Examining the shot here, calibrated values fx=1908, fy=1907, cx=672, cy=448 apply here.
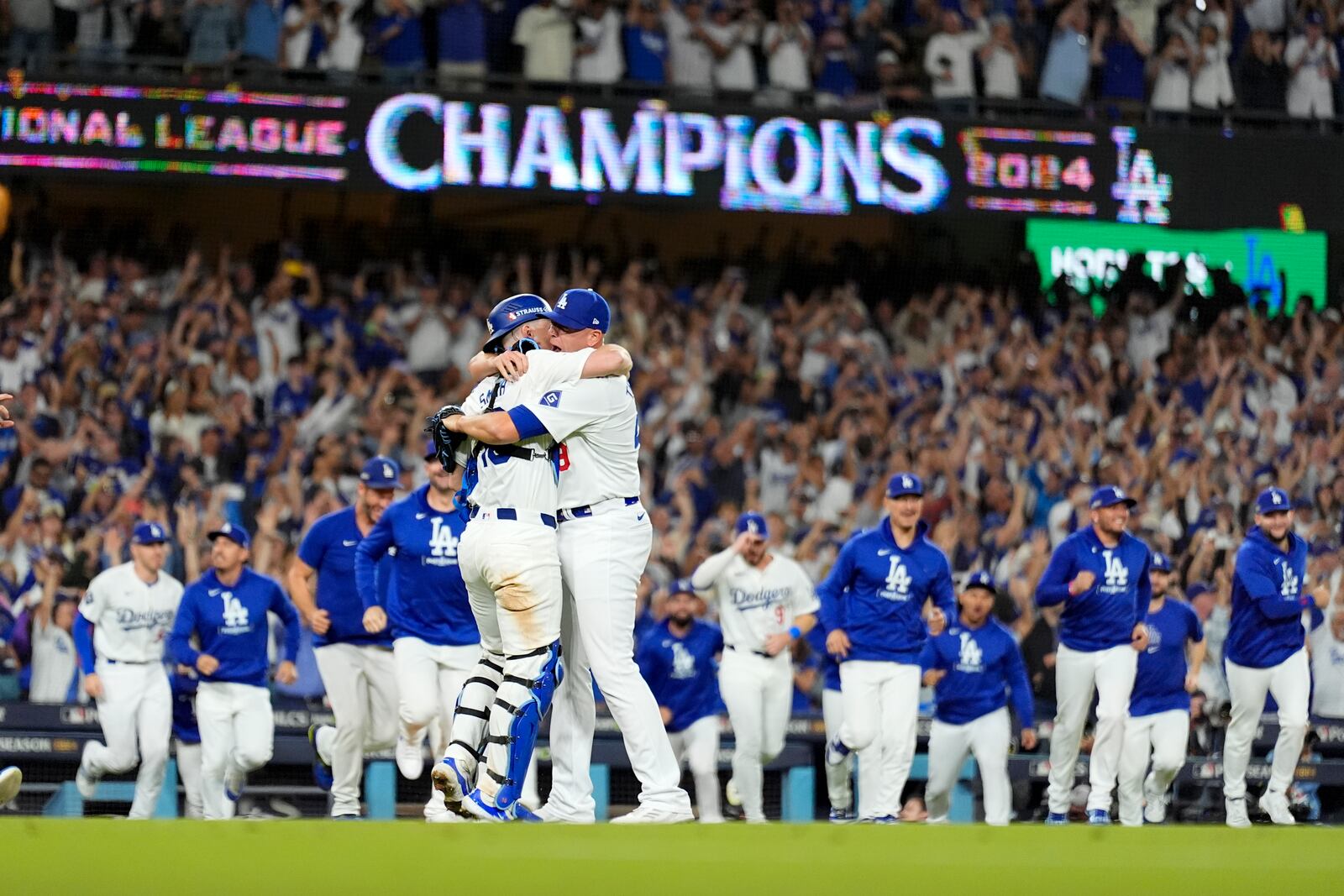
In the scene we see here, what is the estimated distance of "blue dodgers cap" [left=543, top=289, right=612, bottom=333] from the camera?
756cm

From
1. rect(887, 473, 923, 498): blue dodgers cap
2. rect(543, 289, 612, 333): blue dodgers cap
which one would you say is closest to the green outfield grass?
rect(543, 289, 612, 333): blue dodgers cap

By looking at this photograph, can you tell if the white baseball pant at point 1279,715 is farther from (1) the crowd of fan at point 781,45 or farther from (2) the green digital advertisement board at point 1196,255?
(2) the green digital advertisement board at point 1196,255

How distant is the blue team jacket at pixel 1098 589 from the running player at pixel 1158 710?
570mm

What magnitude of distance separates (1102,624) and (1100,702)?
20.7 inches

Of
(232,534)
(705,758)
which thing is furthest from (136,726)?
(705,758)

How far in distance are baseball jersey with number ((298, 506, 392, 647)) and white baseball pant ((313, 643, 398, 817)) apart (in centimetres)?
8

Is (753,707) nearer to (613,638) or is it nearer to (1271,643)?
(1271,643)

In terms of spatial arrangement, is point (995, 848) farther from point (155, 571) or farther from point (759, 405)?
point (759, 405)

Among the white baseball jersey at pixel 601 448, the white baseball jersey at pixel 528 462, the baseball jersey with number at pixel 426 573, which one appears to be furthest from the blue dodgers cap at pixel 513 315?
Answer: the baseball jersey with number at pixel 426 573

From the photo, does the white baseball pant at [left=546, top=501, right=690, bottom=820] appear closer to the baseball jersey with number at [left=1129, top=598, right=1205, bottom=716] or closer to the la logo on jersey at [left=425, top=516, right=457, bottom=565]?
the la logo on jersey at [left=425, top=516, right=457, bottom=565]

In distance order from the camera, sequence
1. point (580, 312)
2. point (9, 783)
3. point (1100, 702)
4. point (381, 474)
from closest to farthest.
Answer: point (580, 312), point (9, 783), point (381, 474), point (1100, 702)

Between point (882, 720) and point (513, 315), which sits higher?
point (513, 315)

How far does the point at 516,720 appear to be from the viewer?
7.15m

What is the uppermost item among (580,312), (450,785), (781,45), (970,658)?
(781,45)
